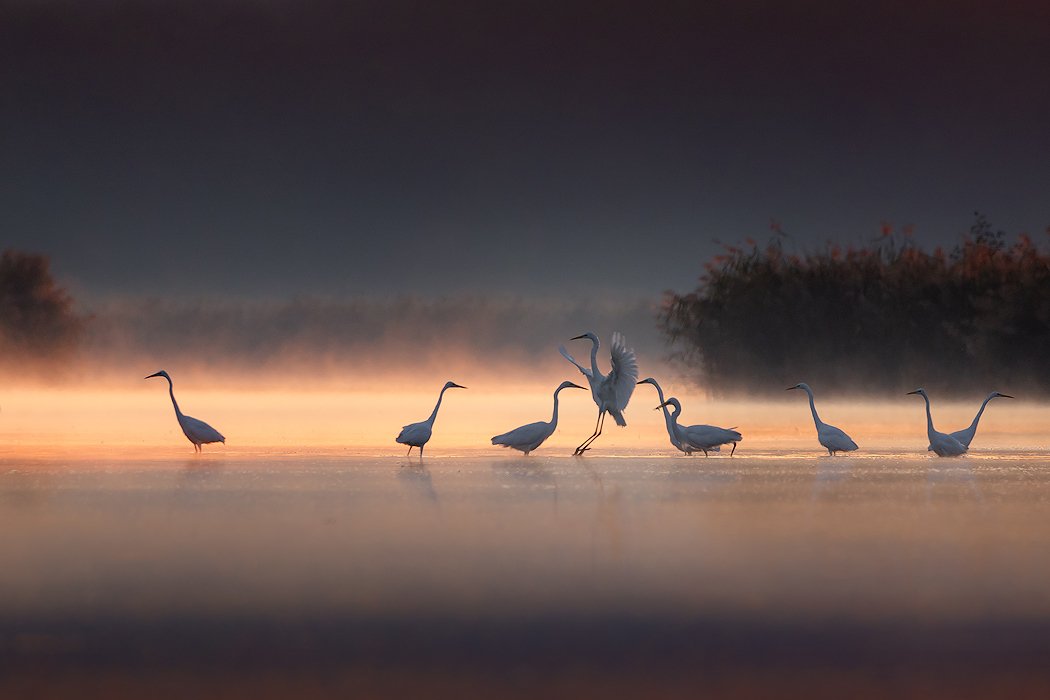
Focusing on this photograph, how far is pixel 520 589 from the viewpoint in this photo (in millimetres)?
4617

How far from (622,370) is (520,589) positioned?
6.45m

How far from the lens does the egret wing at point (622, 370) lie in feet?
35.9

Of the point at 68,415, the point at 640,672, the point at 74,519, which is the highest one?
the point at 68,415

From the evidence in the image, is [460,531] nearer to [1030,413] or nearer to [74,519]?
[74,519]

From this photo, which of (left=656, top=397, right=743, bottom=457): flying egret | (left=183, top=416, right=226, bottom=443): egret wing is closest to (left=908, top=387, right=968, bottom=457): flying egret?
(left=656, top=397, right=743, bottom=457): flying egret

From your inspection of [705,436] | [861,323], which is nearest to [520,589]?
[705,436]

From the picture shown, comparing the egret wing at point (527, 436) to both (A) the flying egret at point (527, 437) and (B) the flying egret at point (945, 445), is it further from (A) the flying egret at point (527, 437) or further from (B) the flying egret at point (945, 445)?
(B) the flying egret at point (945, 445)

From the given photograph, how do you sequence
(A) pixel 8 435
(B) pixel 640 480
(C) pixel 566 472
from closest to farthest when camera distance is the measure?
(B) pixel 640 480 → (C) pixel 566 472 → (A) pixel 8 435

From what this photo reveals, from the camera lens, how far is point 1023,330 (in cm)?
1741

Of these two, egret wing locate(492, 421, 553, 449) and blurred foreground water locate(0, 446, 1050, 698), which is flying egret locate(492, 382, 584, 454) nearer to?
egret wing locate(492, 421, 553, 449)

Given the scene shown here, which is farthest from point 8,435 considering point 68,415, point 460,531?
point 460,531

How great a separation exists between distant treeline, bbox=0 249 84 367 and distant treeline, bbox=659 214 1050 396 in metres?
9.26

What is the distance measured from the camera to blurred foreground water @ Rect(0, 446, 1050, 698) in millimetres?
3588

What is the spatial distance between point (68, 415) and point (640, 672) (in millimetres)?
12201
